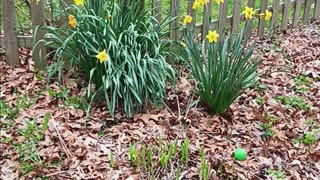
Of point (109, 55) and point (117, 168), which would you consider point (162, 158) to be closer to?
point (117, 168)

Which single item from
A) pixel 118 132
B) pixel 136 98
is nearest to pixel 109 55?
pixel 136 98

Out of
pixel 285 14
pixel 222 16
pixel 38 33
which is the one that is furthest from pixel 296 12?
pixel 38 33

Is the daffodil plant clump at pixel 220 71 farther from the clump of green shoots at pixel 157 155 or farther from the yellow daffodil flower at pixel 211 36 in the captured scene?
the clump of green shoots at pixel 157 155

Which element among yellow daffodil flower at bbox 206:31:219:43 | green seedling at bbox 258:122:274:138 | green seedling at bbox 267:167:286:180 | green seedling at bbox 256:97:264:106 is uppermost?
yellow daffodil flower at bbox 206:31:219:43

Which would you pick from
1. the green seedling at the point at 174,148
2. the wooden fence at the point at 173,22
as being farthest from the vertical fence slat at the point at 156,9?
the green seedling at the point at 174,148

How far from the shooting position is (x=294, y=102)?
13.2ft

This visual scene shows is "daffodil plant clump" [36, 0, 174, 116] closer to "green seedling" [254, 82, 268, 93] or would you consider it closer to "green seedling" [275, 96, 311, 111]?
"green seedling" [254, 82, 268, 93]

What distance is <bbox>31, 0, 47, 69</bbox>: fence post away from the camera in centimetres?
389

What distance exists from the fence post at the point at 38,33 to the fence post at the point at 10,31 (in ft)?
0.50

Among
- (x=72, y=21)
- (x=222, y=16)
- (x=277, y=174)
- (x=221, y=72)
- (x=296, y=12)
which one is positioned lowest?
(x=277, y=174)

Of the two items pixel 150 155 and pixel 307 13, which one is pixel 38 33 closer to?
pixel 150 155

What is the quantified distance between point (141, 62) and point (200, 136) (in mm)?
733

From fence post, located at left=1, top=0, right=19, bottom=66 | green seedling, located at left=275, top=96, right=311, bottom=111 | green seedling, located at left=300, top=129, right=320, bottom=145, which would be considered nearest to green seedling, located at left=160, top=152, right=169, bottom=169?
green seedling, located at left=300, top=129, right=320, bottom=145

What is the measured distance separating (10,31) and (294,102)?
2.45 meters
